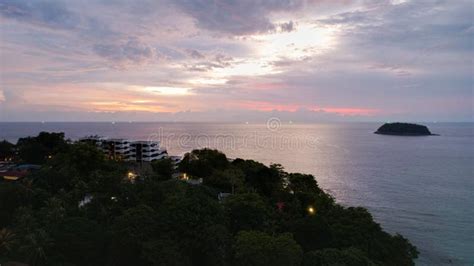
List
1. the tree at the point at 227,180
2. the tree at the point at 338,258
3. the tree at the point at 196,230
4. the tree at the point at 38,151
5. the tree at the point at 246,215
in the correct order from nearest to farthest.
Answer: the tree at the point at 338,258
the tree at the point at 196,230
the tree at the point at 246,215
the tree at the point at 227,180
the tree at the point at 38,151

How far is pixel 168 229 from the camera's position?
15898 millimetres

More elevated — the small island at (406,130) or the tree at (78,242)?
the small island at (406,130)

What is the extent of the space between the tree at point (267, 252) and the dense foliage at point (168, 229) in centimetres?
4

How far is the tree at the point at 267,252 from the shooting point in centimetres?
1457

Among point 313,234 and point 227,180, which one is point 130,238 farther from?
point 227,180

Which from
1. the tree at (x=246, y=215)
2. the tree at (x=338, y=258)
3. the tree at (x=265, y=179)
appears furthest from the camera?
the tree at (x=265, y=179)

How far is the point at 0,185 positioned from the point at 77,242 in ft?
28.4

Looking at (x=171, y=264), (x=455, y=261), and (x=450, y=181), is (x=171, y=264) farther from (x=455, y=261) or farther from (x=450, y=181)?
(x=450, y=181)

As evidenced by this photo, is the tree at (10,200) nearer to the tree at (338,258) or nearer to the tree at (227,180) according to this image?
the tree at (338,258)

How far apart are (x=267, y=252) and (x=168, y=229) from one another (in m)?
4.38

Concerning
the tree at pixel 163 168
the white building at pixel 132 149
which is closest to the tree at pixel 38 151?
the tree at pixel 163 168

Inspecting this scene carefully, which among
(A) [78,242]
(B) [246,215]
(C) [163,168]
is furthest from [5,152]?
(B) [246,215]

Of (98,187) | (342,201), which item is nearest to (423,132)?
(342,201)

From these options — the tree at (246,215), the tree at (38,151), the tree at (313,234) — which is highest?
the tree at (38,151)
